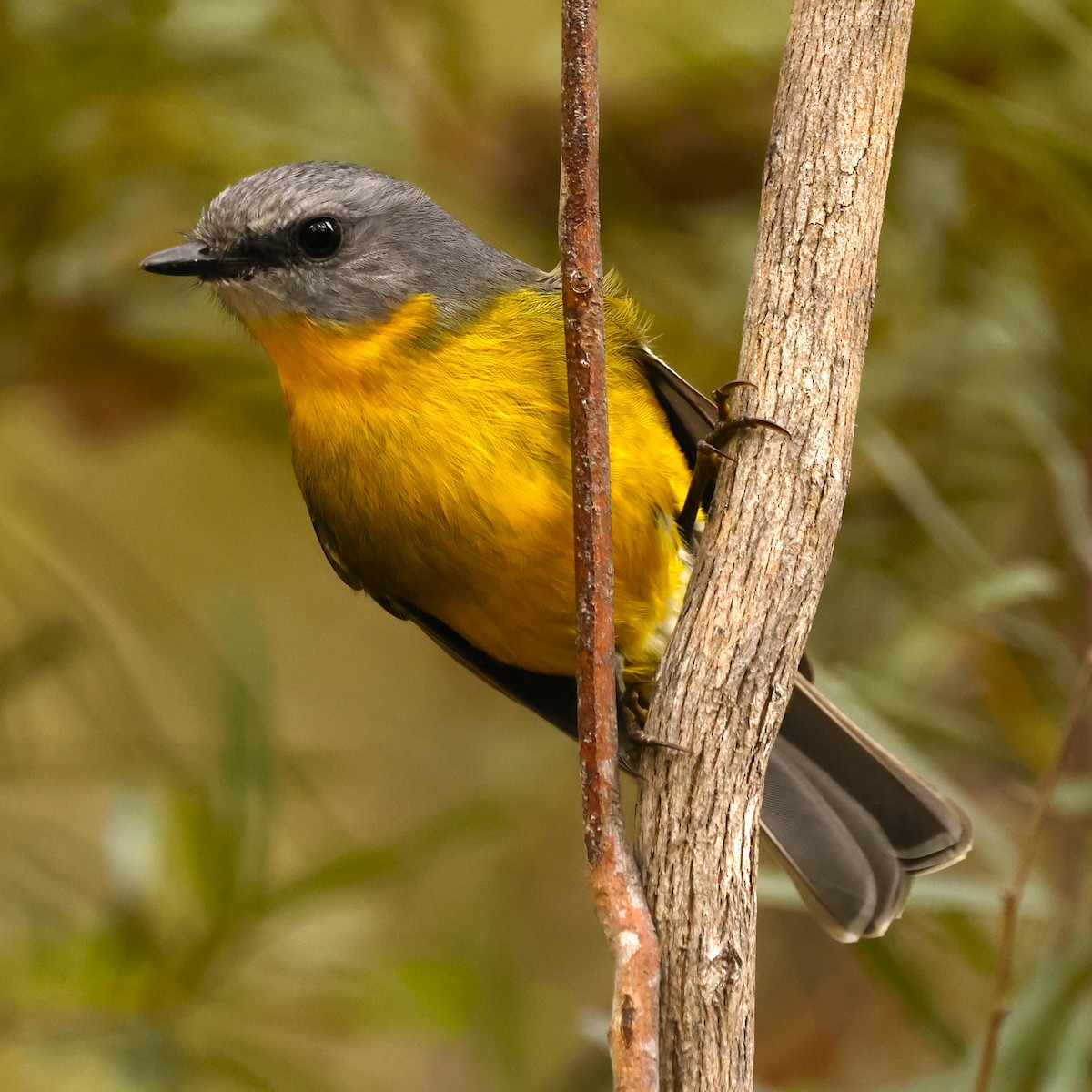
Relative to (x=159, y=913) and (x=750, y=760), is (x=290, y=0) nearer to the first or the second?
(x=159, y=913)

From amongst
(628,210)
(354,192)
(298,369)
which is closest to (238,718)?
(298,369)

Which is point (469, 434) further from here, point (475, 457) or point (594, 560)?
point (594, 560)

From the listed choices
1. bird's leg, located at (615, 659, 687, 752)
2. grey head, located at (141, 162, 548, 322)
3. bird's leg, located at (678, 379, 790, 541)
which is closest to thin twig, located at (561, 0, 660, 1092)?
bird's leg, located at (678, 379, 790, 541)

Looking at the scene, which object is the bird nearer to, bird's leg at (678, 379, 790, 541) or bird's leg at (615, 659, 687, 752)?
bird's leg at (615, 659, 687, 752)

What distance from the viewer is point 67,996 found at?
2684 millimetres

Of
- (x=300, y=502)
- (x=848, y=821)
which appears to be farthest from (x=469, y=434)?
(x=300, y=502)

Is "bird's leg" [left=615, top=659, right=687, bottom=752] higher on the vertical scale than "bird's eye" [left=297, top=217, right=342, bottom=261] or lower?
lower

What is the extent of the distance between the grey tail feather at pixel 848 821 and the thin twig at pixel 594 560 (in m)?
0.82

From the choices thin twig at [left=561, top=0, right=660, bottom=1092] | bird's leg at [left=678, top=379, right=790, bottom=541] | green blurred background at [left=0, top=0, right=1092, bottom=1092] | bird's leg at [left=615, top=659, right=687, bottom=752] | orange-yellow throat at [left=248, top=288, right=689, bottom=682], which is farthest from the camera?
green blurred background at [left=0, top=0, right=1092, bottom=1092]

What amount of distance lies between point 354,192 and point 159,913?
1.46 m

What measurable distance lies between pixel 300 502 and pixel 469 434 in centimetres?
205

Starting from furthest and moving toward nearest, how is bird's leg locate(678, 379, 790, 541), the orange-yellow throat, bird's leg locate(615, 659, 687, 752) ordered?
bird's leg locate(615, 659, 687, 752) < the orange-yellow throat < bird's leg locate(678, 379, 790, 541)

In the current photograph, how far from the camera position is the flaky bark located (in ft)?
4.81

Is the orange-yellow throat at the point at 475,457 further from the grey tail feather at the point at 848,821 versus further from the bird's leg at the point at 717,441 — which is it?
the grey tail feather at the point at 848,821
